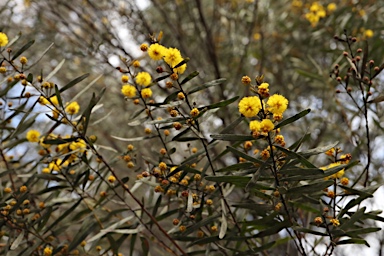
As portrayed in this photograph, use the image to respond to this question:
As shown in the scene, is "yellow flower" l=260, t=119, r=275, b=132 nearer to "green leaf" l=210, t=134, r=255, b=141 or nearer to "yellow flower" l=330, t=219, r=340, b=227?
"green leaf" l=210, t=134, r=255, b=141

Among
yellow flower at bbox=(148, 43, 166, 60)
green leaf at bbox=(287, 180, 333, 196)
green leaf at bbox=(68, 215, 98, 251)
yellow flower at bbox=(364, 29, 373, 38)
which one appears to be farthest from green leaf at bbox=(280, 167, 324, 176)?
yellow flower at bbox=(364, 29, 373, 38)

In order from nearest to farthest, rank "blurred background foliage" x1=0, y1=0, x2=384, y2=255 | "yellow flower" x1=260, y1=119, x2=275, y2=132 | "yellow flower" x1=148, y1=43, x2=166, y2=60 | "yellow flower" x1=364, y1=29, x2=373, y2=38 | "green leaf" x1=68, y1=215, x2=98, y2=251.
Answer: "yellow flower" x1=260, y1=119, x2=275, y2=132 < "yellow flower" x1=148, y1=43, x2=166, y2=60 < "green leaf" x1=68, y1=215, x2=98, y2=251 < "yellow flower" x1=364, y1=29, x2=373, y2=38 < "blurred background foliage" x1=0, y1=0, x2=384, y2=255

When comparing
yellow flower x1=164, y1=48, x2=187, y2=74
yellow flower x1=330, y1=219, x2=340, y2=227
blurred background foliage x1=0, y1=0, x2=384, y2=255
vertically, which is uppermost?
blurred background foliage x1=0, y1=0, x2=384, y2=255

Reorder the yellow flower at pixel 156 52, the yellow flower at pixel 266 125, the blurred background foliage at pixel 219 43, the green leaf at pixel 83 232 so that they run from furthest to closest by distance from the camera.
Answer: the blurred background foliage at pixel 219 43, the green leaf at pixel 83 232, the yellow flower at pixel 156 52, the yellow flower at pixel 266 125

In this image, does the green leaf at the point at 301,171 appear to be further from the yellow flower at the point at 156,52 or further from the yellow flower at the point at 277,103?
the yellow flower at the point at 156,52

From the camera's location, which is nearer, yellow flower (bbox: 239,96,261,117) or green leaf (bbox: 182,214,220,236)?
yellow flower (bbox: 239,96,261,117)

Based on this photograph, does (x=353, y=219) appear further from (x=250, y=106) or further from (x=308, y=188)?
(x=250, y=106)

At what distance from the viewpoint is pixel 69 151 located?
1.01 meters

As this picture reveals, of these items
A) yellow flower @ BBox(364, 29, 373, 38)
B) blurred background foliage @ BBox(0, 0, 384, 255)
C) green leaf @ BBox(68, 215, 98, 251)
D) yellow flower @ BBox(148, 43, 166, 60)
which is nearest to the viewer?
yellow flower @ BBox(148, 43, 166, 60)

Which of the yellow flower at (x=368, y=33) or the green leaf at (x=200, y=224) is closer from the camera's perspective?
the green leaf at (x=200, y=224)

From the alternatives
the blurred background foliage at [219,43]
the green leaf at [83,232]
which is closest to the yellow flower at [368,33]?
the blurred background foliage at [219,43]

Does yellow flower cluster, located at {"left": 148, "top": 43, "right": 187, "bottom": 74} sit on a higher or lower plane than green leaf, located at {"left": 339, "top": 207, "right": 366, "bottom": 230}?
higher

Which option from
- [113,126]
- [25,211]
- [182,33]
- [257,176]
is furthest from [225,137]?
[113,126]

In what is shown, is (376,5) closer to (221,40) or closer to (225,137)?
(221,40)
